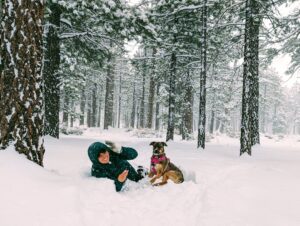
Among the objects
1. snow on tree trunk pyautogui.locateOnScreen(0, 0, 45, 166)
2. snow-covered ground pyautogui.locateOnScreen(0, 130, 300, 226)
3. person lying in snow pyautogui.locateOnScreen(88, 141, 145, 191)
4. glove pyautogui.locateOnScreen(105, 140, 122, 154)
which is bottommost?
snow-covered ground pyautogui.locateOnScreen(0, 130, 300, 226)

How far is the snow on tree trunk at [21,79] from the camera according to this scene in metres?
5.17

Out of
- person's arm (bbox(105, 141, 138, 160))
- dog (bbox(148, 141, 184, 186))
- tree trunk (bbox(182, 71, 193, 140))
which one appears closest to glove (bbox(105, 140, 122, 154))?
person's arm (bbox(105, 141, 138, 160))

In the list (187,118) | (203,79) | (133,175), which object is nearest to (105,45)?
(203,79)

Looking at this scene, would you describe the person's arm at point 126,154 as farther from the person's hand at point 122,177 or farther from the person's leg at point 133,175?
the person's hand at point 122,177

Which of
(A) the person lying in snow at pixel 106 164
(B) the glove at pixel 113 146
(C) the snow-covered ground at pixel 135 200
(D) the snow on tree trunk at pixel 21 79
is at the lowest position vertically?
(C) the snow-covered ground at pixel 135 200

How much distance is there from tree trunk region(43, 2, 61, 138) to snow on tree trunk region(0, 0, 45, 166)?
7.34m

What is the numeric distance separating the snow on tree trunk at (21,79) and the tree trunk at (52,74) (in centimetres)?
734

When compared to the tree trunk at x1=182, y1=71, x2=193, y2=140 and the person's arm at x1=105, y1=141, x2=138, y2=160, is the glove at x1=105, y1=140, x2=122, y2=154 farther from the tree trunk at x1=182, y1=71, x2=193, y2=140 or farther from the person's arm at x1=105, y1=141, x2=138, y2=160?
the tree trunk at x1=182, y1=71, x2=193, y2=140

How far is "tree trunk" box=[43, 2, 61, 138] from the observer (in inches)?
496

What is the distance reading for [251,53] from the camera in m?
11.2

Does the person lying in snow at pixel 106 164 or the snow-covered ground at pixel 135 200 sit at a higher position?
the person lying in snow at pixel 106 164

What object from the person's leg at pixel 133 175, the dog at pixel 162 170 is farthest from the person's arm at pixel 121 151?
the dog at pixel 162 170

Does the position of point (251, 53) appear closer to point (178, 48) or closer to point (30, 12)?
point (178, 48)

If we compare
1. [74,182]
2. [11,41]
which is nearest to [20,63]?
[11,41]
